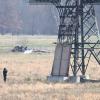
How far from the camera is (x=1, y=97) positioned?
34281 mm

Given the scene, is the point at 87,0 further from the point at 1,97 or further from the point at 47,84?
the point at 1,97

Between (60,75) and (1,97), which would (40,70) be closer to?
(60,75)

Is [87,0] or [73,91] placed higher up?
[87,0]

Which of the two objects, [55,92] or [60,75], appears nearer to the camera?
[55,92]

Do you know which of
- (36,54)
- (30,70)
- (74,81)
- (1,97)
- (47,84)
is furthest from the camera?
(36,54)

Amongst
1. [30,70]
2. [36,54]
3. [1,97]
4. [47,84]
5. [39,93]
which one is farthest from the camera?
[36,54]

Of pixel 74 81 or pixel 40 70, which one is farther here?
pixel 40 70

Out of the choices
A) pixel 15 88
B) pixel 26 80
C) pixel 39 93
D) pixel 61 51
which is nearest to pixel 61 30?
pixel 61 51

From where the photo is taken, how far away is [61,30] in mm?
50031

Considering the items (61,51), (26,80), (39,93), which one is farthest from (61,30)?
(39,93)

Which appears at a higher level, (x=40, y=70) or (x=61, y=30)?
(x=61, y=30)

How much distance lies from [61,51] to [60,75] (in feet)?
6.48

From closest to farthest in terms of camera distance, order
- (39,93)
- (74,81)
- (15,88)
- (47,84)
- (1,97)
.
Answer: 1. (1,97)
2. (39,93)
3. (15,88)
4. (47,84)
5. (74,81)

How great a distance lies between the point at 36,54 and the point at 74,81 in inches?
1699
